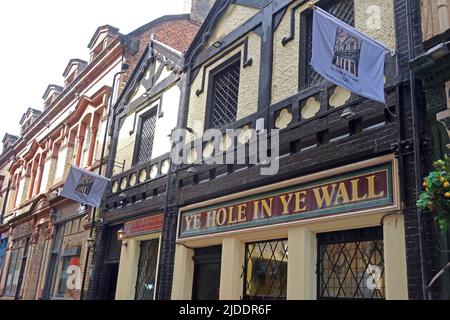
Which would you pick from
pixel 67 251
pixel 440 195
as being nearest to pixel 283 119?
pixel 440 195

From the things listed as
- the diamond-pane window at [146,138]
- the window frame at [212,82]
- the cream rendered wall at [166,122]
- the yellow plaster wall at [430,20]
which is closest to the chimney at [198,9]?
the diamond-pane window at [146,138]

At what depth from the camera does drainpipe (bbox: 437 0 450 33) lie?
5809mm

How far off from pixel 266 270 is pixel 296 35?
14.1 ft

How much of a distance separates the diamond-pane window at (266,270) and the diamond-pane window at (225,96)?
9.21ft

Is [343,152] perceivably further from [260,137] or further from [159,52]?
[159,52]

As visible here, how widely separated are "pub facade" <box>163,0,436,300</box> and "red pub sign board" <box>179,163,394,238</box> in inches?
0.8

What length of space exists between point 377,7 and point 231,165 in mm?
3851

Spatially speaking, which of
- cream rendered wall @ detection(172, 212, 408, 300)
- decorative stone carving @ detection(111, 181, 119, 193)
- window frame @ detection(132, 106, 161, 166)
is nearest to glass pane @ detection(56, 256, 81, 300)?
decorative stone carving @ detection(111, 181, 119, 193)

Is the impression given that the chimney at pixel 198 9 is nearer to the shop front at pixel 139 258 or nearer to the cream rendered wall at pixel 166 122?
the cream rendered wall at pixel 166 122

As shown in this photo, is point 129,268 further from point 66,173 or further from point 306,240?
point 66,173

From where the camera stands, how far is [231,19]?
1064cm

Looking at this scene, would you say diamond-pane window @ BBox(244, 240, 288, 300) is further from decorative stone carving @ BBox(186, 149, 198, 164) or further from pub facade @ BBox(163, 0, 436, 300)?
decorative stone carving @ BBox(186, 149, 198, 164)

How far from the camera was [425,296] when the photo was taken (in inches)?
204
